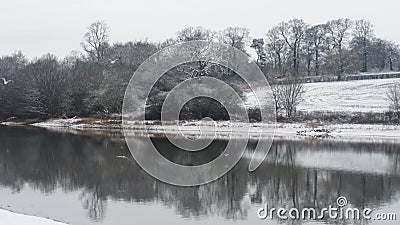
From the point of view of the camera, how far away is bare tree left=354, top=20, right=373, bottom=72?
7388cm

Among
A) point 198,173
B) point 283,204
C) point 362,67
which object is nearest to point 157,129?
point 198,173

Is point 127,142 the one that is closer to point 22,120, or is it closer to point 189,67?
point 189,67

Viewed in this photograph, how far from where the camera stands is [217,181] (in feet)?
63.3

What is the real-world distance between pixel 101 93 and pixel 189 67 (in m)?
9.49

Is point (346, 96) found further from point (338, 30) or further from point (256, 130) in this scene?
point (338, 30)

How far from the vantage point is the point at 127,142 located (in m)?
32.8

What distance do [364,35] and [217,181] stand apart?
2439 inches

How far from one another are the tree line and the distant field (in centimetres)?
340

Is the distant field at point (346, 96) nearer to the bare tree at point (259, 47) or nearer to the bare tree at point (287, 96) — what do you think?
the bare tree at point (287, 96)

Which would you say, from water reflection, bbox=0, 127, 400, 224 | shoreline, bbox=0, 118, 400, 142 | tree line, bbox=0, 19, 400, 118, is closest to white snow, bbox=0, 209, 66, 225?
water reflection, bbox=0, 127, 400, 224

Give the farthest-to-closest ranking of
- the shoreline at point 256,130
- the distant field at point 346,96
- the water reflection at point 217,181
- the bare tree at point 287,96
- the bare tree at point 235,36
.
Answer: the bare tree at point 235,36 < the distant field at point 346,96 < the bare tree at point 287,96 < the shoreline at point 256,130 < the water reflection at point 217,181

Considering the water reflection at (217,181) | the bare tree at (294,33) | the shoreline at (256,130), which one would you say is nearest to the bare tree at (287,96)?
the shoreline at (256,130)

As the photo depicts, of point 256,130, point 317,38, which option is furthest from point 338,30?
point 256,130

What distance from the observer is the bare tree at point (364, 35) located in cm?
7388
